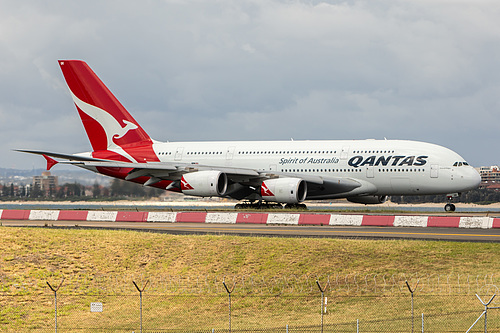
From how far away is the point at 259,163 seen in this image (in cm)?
5222

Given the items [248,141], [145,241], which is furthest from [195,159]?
[145,241]

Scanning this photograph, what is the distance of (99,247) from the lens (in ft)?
99.4

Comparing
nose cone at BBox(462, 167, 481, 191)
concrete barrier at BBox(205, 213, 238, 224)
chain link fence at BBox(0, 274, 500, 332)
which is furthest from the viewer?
nose cone at BBox(462, 167, 481, 191)

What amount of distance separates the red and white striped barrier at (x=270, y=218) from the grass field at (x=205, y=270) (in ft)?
24.9

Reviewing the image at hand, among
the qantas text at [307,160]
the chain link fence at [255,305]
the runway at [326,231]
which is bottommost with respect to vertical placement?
the chain link fence at [255,305]

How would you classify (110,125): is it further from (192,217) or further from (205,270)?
(205,270)

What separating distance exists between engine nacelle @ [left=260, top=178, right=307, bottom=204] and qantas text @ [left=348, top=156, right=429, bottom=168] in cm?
381

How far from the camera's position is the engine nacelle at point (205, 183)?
158 ft

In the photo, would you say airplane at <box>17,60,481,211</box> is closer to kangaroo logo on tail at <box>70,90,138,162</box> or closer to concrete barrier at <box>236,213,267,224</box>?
kangaroo logo on tail at <box>70,90,138,162</box>

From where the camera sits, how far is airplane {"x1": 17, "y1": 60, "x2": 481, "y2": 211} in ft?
154

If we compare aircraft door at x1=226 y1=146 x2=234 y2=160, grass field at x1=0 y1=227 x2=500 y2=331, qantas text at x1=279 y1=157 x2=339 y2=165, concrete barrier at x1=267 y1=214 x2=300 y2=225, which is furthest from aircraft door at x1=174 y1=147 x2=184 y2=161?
grass field at x1=0 y1=227 x2=500 y2=331

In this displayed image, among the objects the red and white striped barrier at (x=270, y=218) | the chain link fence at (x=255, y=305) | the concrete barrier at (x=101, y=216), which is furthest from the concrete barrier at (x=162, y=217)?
the chain link fence at (x=255, y=305)

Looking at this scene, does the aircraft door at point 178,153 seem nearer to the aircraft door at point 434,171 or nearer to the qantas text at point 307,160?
the qantas text at point 307,160

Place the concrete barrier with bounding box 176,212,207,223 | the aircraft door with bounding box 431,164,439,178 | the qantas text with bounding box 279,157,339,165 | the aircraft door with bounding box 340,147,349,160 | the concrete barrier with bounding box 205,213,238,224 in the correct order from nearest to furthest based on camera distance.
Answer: the concrete barrier with bounding box 205,213,238,224, the concrete barrier with bounding box 176,212,207,223, the aircraft door with bounding box 431,164,439,178, the aircraft door with bounding box 340,147,349,160, the qantas text with bounding box 279,157,339,165
